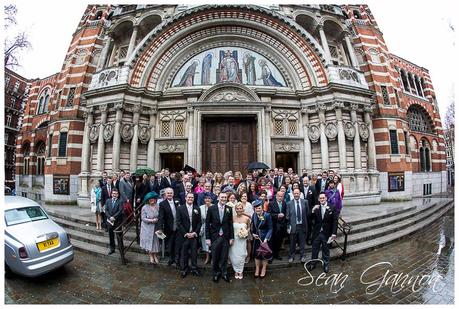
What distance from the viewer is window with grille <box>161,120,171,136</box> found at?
13375mm

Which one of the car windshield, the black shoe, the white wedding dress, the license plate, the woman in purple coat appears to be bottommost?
the black shoe

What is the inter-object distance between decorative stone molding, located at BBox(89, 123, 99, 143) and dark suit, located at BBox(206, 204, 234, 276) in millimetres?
11043

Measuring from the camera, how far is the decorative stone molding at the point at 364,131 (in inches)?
519

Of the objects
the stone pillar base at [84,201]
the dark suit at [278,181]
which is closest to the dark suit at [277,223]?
the dark suit at [278,181]

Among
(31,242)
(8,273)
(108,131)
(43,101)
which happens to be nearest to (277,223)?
(31,242)

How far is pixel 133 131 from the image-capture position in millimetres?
12773

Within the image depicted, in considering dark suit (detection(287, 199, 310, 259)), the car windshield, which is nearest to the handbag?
dark suit (detection(287, 199, 310, 259))

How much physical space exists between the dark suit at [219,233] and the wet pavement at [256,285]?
43 cm

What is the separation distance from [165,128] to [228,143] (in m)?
3.88

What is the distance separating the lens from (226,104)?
12.6 m

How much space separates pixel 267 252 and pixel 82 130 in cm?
1445

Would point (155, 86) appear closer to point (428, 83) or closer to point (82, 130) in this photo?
point (82, 130)

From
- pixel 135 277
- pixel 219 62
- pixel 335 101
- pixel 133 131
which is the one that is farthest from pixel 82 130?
pixel 335 101

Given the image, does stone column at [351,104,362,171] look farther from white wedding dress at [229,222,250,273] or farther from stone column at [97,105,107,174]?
stone column at [97,105,107,174]
